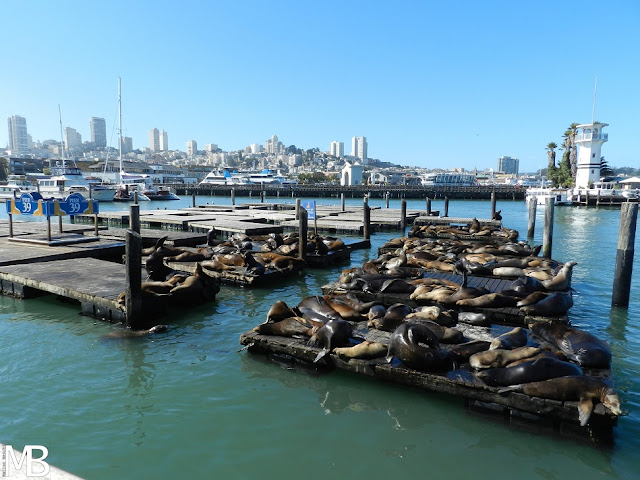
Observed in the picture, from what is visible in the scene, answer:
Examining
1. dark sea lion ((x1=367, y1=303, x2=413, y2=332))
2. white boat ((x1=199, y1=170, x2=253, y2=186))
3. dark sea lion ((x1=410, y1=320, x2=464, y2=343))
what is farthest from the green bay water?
white boat ((x1=199, y1=170, x2=253, y2=186))

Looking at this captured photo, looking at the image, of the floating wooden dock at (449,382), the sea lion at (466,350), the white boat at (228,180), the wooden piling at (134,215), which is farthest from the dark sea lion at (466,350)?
the white boat at (228,180)

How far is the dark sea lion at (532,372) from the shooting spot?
498cm

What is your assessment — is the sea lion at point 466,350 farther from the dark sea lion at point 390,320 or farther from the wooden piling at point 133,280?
the wooden piling at point 133,280

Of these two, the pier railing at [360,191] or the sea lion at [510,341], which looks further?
the pier railing at [360,191]

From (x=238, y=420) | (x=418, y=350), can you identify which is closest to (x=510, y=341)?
(x=418, y=350)

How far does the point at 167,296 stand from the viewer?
885 cm

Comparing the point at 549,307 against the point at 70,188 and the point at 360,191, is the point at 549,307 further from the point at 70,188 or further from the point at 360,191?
the point at 360,191

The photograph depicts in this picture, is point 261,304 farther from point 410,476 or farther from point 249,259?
point 410,476

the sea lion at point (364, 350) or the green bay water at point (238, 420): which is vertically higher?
the sea lion at point (364, 350)

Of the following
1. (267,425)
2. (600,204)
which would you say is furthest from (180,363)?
(600,204)

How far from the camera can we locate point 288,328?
682 cm

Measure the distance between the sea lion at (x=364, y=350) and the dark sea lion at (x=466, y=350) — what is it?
0.88 meters

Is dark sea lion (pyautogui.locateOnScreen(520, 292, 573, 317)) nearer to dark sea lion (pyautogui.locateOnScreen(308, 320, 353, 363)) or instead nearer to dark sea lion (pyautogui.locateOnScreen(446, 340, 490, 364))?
dark sea lion (pyautogui.locateOnScreen(446, 340, 490, 364))

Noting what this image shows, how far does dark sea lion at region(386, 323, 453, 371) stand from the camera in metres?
5.57
